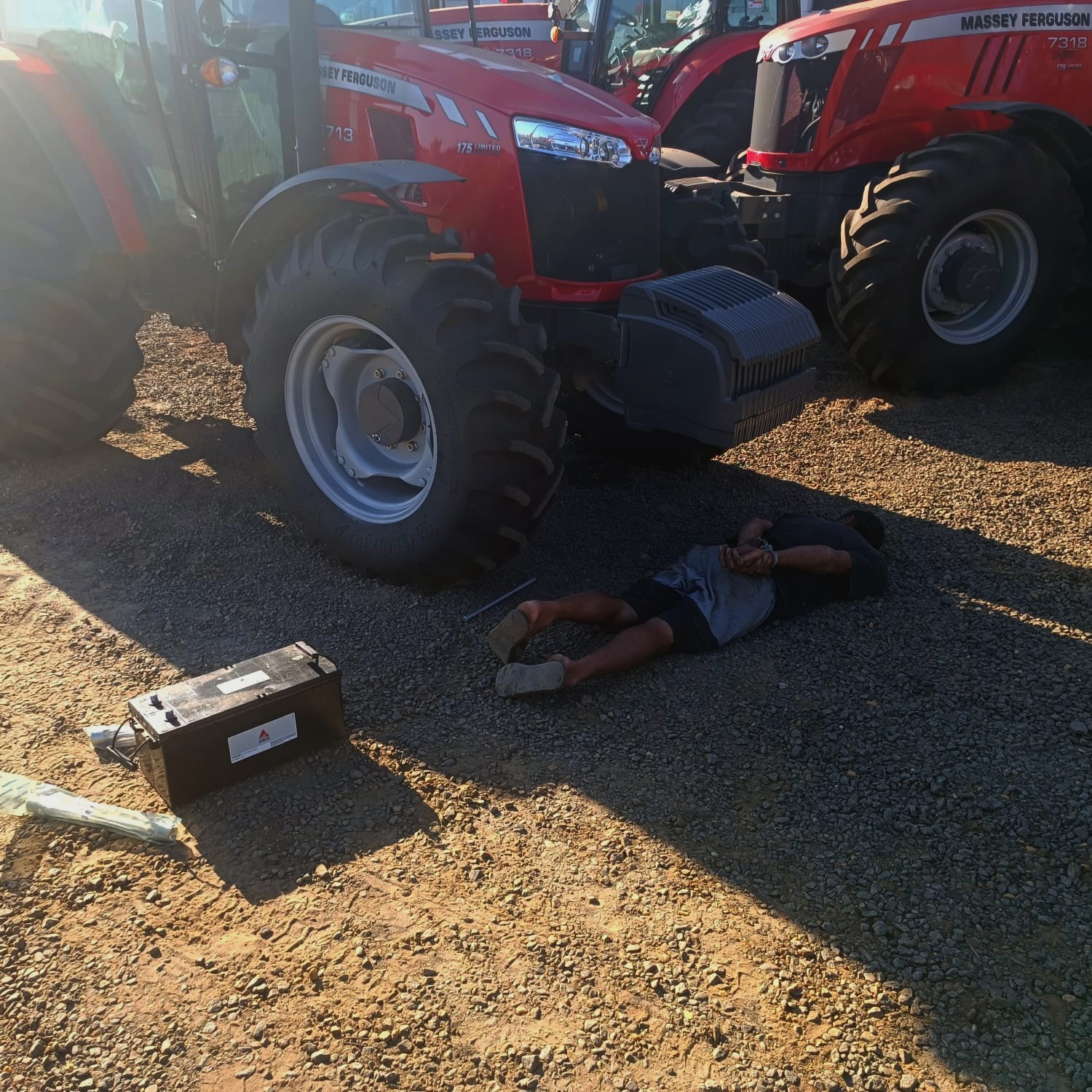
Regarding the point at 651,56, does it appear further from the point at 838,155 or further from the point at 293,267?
the point at 293,267

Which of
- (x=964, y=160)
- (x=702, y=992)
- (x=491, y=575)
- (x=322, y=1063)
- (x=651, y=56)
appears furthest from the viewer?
(x=651, y=56)

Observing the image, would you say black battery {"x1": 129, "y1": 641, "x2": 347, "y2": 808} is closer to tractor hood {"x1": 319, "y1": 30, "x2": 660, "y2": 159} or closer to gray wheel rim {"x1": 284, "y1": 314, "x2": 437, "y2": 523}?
gray wheel rim {"x1": 284, "y1": 314, "x2": 437, "y2": 523}

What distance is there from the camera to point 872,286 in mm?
5766

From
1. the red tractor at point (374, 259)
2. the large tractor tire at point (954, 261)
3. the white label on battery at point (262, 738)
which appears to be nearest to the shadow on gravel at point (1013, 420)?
the large tractor tire at point (954, 261)

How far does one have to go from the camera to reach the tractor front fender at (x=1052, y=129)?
19.4ft

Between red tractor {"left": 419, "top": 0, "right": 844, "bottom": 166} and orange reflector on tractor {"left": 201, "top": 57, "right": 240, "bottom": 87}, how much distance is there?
4232mm

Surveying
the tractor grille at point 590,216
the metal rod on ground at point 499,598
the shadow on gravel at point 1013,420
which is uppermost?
the tractor grille at point 590,216

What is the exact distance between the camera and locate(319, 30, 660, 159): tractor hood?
3.97 m

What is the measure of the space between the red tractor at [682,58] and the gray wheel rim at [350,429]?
4921 mm

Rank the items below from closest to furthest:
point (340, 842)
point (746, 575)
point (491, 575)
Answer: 1. point (340, 842)
2. point (746, 575)
3. point (491, 575)

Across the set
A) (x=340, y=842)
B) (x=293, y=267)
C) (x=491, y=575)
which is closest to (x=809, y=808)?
(x=340, y=842)

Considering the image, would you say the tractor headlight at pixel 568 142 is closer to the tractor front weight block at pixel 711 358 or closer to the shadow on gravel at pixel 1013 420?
the tractor front weight block at pixel 711 358

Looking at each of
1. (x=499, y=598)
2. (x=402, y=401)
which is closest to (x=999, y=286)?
(x=499, y=598)

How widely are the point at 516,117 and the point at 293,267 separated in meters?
Answer: 1.00
